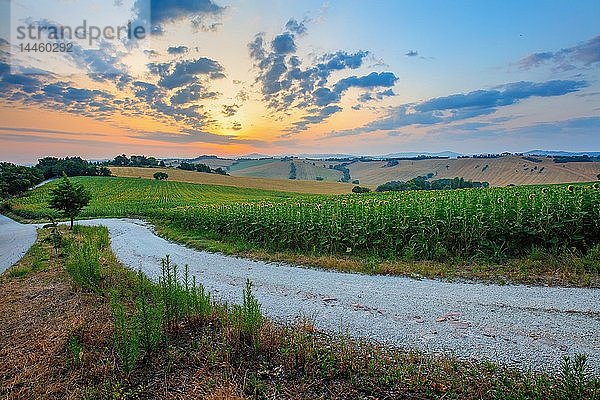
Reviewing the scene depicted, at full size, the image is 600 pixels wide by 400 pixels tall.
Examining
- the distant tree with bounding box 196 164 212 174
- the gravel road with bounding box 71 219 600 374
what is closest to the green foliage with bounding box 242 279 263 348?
the gravel road with bounding box 71 219 600 374

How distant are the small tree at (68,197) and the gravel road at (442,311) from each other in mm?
13315

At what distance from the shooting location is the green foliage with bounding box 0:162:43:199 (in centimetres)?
6042

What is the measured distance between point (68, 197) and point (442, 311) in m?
19.4

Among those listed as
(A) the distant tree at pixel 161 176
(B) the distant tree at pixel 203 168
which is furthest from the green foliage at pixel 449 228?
(B) the distant tree at pixel 203 168

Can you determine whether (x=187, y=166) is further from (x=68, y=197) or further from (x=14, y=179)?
(x=68, y=197)

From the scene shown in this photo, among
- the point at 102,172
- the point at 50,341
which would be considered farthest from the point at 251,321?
the point at 102,172

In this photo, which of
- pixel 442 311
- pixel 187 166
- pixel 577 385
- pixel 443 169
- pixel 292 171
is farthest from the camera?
pixel 292 171

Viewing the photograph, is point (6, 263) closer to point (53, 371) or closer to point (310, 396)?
point (53, 371)

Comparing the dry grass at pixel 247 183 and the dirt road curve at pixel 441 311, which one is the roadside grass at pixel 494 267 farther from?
the dry grass at pixel 247 183

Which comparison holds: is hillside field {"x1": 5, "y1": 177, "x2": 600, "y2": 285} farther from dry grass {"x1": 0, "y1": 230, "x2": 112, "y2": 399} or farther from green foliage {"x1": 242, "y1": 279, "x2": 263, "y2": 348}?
dry grass {"x1": 0, "y1": 230, "x2": 112, "y2": 399}

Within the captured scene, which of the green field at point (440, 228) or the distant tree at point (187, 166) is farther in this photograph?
the distant tree at point (187, 166)

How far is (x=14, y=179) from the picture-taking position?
6359 cm

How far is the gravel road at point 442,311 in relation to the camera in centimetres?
499

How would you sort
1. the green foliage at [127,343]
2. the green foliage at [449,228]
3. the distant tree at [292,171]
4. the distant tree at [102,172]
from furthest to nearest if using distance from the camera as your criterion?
1. the distant tree at [292,171]
2. the distant tree at [102,172]
3. the green foliage at [449,228]
4. the green foliage at [127,343]
